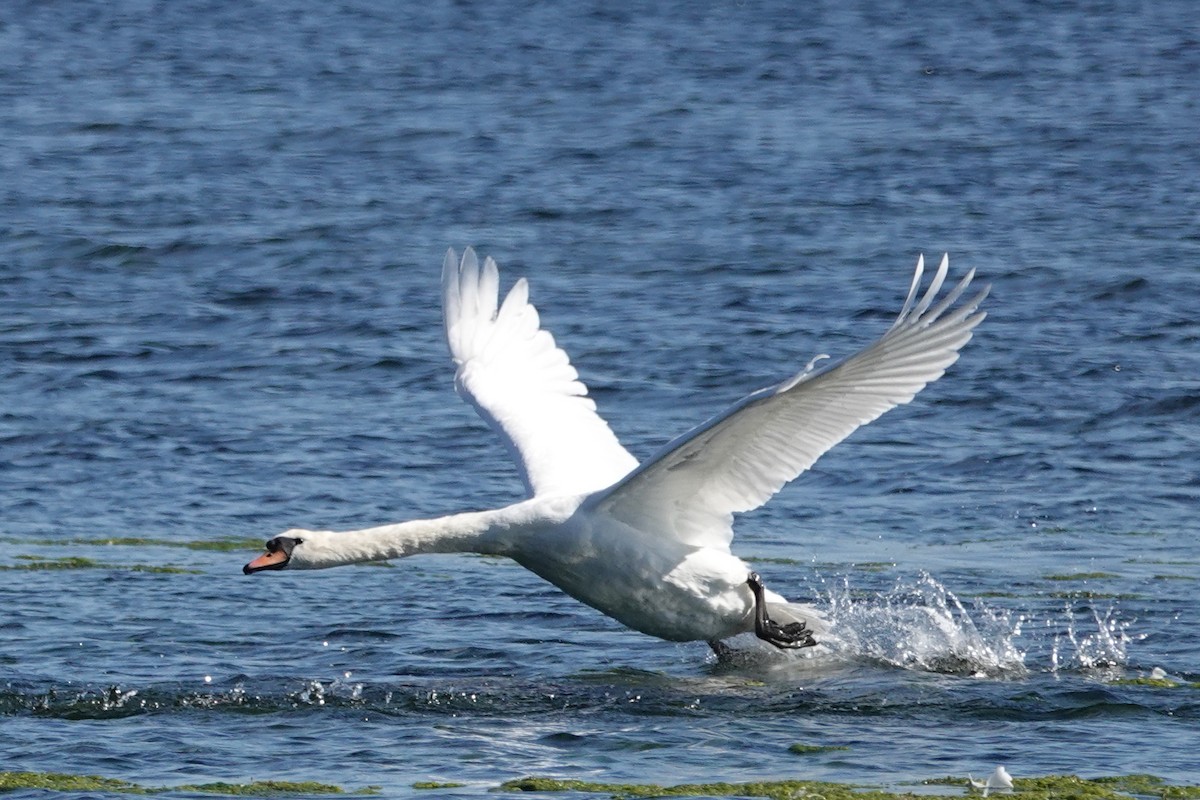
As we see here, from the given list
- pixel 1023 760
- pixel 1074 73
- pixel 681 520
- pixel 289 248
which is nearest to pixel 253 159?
pixel 289 248

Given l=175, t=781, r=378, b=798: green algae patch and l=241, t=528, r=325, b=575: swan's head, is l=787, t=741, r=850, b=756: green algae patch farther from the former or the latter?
l=241, t=528, r=325, b=575: swan's head

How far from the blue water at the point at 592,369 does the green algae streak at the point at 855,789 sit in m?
0.16

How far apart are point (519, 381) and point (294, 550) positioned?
2255 millimetres

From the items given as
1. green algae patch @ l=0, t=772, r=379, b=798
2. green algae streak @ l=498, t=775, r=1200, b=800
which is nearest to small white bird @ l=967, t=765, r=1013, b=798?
green algae streak @ l=498, t=775, r=1200, b=800

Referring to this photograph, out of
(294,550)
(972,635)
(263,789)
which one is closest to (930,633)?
(972,635)

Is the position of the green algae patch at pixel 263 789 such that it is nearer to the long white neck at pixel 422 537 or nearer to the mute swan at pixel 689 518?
the mute swan at pixel 689 518

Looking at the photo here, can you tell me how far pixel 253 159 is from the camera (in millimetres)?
22219

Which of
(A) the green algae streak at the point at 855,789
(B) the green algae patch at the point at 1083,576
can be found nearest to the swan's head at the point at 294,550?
(A) the green algae streak at the point at 855,789

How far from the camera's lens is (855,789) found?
7.74m

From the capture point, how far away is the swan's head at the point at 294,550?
29.3 feet

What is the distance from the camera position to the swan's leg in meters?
9.51

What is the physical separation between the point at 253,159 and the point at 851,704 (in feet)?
47.1

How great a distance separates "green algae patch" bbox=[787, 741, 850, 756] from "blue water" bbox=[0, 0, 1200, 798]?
67 millimetres

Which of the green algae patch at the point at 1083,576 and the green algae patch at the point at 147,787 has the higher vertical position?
the green algae patch at the point at 147,787
